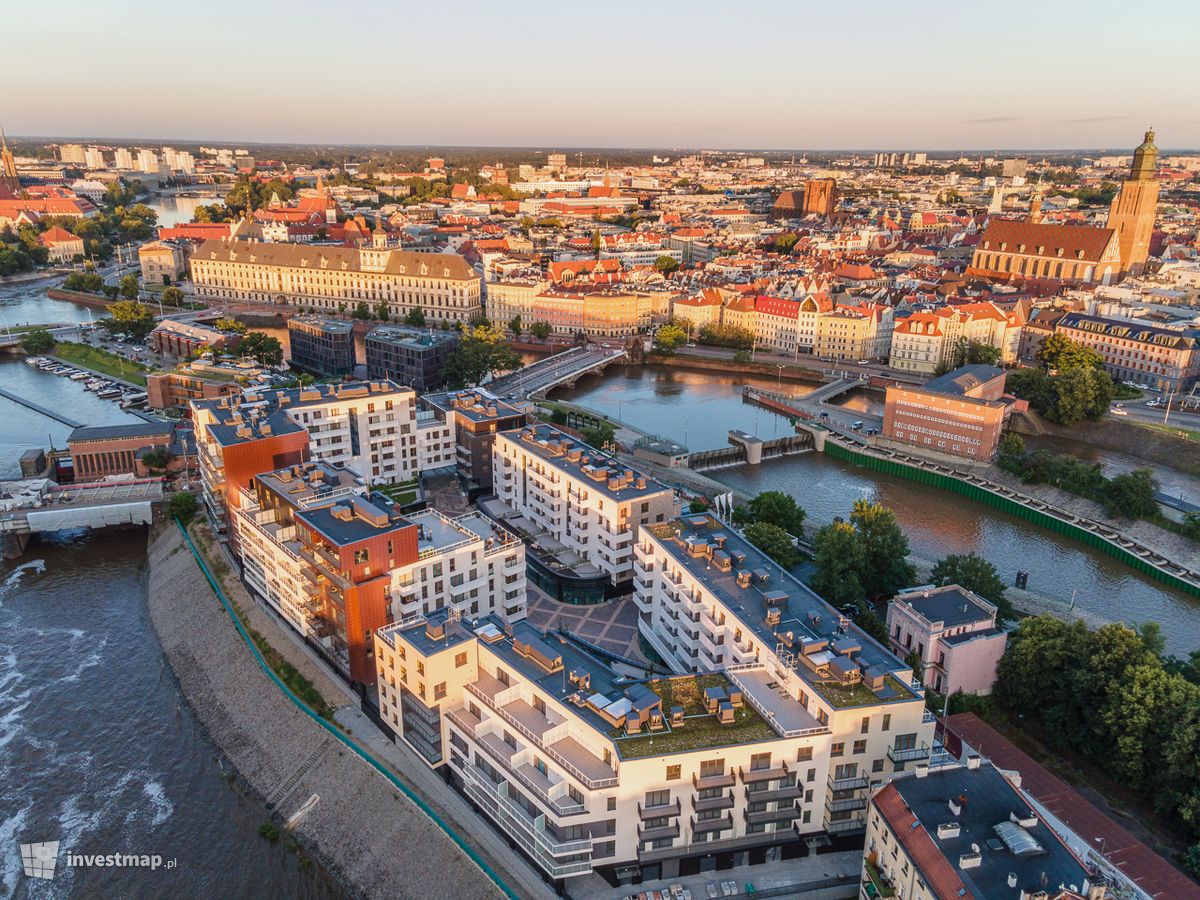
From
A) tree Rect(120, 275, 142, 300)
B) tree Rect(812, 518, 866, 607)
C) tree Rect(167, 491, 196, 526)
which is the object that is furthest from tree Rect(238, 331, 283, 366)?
tree Rect(812, 518, 866, 607)

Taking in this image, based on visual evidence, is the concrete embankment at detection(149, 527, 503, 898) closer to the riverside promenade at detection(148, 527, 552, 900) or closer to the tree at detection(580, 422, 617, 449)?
the riverside promenade at detection(148, 527, 552, 900)

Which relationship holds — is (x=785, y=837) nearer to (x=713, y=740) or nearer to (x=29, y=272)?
(x=713, y=740)

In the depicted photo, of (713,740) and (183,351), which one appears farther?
(183,351)

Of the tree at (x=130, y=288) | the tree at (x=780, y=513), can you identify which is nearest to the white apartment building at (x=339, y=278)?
the tree at (x=130, y=288)

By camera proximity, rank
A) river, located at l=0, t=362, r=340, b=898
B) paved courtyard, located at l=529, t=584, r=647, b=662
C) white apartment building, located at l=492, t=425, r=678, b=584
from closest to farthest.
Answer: river, located at l=0, t=362, r=340, b=898, paved courtyard, located at l=529, t=584, r=647, b=662, white apartment building, located at l=492, t=425, r=678, b=584

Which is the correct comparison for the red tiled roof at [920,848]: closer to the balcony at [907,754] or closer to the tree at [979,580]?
the balcony at [907,754]

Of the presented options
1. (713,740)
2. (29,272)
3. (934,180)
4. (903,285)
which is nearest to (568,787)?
(713,740)
